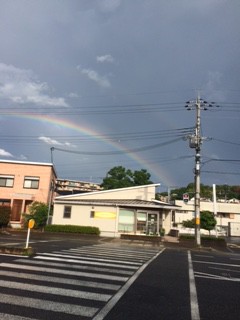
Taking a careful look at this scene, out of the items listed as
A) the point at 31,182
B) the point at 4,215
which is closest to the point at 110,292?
the point at 4,215

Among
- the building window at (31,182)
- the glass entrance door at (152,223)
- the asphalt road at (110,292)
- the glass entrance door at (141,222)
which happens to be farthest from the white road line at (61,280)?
the building window at (31,182)

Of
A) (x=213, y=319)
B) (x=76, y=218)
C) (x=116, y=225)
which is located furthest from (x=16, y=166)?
(x=213, y=319)

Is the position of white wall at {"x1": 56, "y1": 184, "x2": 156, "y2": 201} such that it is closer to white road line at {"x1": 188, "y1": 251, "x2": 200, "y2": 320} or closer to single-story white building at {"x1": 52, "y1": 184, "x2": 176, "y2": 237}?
single-story white building at {"x1": 52, "y1": 184, "x2": 176, "y2": 237}

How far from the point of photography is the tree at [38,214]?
105 feet

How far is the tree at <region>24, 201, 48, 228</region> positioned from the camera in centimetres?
3189

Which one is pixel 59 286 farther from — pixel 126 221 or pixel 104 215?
pixel 104 215

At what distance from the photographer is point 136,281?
812 centimetres

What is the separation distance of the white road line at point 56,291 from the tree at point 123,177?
51.9 m

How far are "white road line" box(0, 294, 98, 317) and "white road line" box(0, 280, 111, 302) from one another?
23.4 inches

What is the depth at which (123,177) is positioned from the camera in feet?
201

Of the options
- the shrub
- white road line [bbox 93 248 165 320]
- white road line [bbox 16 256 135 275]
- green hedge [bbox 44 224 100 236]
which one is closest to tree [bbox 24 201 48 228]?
the shrub

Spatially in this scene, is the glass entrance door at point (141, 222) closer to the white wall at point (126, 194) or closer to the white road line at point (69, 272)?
the white wall at point (126, 194)

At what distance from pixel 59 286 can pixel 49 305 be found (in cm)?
145

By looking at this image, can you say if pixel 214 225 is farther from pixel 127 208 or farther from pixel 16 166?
pixel 16 166
